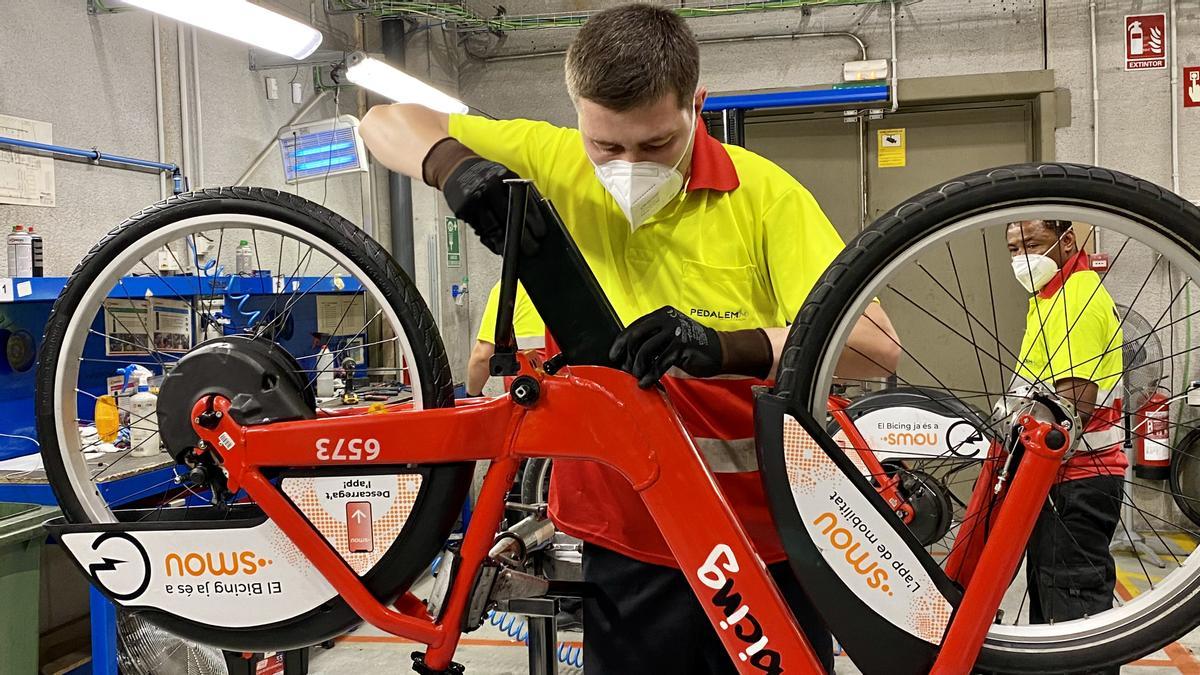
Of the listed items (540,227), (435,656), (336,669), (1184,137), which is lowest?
(336,669)

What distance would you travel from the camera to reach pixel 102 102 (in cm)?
348

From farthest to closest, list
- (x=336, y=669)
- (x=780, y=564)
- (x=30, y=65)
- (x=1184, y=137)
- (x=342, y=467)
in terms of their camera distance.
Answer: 1. (x=1184, y=137)
2. (x=336, y=669)
3. (x=30, y=65)
4. (x=780, y=564)
5. (x=342, y=467)

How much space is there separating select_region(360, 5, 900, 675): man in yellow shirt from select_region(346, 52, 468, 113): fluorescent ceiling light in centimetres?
223

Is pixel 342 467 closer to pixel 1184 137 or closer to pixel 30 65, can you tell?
pixel 30 65

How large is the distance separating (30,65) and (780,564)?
3.24 meters

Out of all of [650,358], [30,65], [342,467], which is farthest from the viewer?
[30,65]

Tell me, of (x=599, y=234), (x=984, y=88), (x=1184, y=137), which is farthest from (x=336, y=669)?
(x=1184, y=137)

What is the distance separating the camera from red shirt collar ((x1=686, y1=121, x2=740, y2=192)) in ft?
4.42

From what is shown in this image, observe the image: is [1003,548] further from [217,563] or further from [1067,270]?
[1067,270]

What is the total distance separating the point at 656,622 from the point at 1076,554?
5.91 feet

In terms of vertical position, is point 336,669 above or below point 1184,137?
below

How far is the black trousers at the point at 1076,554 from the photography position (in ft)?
7.95

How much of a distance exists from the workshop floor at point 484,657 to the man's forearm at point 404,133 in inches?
94.2

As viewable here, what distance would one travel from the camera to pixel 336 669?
3418 millimetres
